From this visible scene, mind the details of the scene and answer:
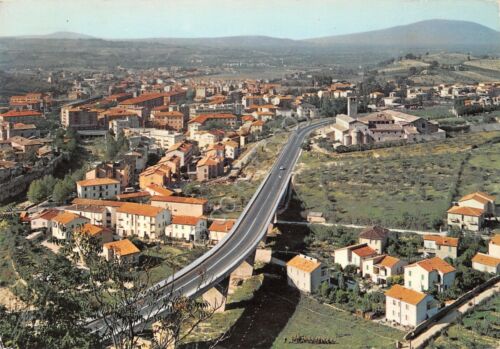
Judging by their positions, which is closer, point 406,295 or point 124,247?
point 406,295

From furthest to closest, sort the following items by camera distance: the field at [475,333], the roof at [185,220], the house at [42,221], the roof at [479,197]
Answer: the house at [42,221] → the roof at [185,220] → the roof at [479,197] → the field at [475,333]

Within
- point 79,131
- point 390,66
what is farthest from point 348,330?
point 390,66

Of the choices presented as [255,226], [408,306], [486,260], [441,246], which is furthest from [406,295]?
[255,226]

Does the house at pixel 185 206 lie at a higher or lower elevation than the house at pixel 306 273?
higher

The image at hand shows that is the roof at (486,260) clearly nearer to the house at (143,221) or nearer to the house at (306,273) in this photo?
the house at (306,273)

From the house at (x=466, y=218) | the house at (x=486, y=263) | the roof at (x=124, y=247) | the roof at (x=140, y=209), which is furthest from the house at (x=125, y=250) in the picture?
the house at (x=466, y=218)

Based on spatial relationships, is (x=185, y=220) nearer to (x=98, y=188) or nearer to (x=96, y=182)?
(x=98, y=188)
